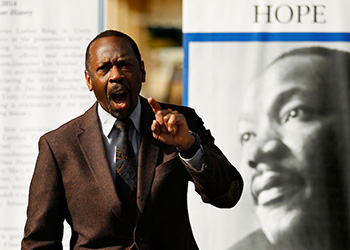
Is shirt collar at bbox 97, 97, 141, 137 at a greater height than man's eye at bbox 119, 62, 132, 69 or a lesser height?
lesser

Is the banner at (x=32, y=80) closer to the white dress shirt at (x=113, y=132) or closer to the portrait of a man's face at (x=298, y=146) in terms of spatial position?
the portrait of a man's face at (x=298, y=146)

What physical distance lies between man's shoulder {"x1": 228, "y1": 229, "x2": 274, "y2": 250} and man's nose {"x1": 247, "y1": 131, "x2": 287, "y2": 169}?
396 mm

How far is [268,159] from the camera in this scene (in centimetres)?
342

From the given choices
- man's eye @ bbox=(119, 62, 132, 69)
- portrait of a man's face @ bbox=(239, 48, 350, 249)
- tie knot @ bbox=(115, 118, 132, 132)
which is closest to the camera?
man's eye @ bbox=(119, 62, 132, 69)

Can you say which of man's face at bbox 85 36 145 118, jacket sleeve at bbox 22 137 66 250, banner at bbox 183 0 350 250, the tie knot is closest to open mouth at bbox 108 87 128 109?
man's face at bbox 85 36 145 118

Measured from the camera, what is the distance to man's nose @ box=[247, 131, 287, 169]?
342cm

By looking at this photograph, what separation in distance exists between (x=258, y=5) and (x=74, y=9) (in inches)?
42.2

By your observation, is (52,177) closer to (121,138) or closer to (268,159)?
(121,138)

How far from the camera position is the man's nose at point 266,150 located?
3.42 meters

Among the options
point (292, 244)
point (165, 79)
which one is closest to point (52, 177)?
point (165, 79)

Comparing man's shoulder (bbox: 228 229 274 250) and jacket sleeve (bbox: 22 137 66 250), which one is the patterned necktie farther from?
man's shoulder (bbox: 228 229 274 250)

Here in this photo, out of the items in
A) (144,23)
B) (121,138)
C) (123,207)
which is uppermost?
(144,23)

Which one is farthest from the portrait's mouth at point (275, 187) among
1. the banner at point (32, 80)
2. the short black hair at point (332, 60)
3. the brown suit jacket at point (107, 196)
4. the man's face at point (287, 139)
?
the brown suit jacket at point (107, 196)

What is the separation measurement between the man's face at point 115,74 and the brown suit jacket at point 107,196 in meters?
0.15
